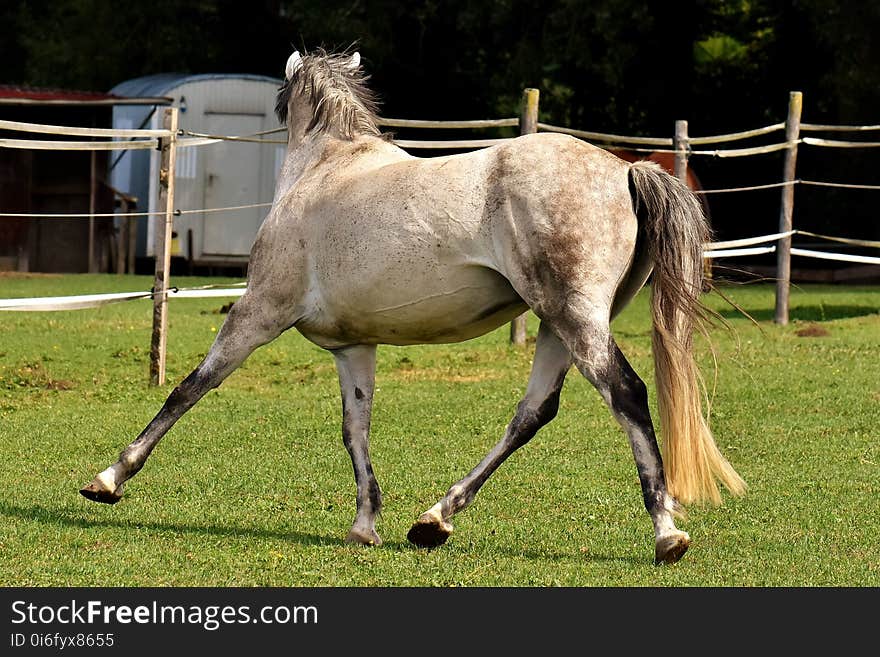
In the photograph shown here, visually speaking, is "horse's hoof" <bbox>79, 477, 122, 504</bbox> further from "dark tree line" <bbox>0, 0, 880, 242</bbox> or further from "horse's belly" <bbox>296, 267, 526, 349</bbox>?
"dark tree line" <bbox>0, 0, 880, 242</bbox>

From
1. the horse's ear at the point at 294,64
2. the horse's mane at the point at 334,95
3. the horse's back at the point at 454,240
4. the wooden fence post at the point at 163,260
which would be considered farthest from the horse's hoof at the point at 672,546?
the wooden fence post at the point at 163,260

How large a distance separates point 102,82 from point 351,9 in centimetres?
664

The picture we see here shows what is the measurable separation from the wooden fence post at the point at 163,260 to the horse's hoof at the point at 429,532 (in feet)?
16.8

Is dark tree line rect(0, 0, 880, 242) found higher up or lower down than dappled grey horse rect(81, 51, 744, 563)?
higher up

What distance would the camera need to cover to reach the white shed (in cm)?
2089

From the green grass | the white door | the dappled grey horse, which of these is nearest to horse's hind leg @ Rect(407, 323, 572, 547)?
the dappled grey horse

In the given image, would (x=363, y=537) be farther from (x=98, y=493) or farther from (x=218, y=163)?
(x=218, y=163)

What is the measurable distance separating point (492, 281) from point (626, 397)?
727 mm

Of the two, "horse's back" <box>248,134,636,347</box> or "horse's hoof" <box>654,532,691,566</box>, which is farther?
"horse's back" <box>248,134,636,347</box>

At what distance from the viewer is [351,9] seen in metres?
23.8

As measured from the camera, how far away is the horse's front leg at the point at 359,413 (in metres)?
5.86

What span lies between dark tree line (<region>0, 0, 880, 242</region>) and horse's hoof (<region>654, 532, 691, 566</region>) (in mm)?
15582

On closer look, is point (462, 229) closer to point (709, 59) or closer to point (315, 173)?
point (315, 173)

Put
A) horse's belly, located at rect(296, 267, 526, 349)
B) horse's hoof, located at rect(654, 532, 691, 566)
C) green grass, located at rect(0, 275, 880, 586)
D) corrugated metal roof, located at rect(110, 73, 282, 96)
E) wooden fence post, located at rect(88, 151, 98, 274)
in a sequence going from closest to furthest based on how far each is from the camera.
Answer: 1. horse's hoof, located at rect(654, 532, 691, 566)
2. green grass, located at rect(0, 275, 880, 586)
3. horse's belly, located at rect(296, 267, 526, 349)
4. wooden fence post, located at rect(88, 151, 98, 274)
5. corrugated metal roof, located at rect(110, 73, 282, 96)
